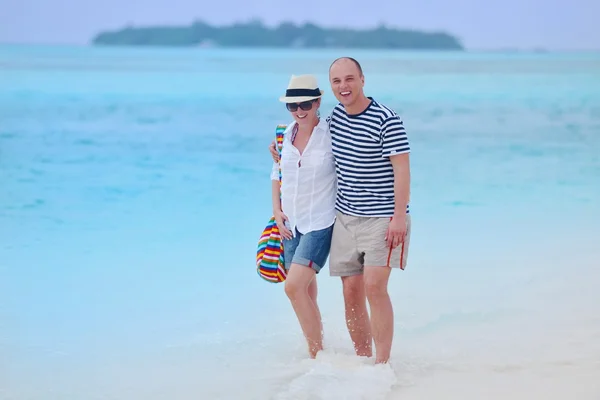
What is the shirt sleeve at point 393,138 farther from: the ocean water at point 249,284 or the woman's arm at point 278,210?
the ocean water at point 249,284

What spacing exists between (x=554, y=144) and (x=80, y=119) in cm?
918

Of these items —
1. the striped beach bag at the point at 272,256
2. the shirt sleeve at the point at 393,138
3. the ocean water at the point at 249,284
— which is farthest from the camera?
the ocean water at the point at 249,284

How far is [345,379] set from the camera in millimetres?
4031

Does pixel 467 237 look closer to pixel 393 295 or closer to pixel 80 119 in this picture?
pixel 393 295

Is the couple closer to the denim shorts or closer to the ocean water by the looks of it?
the denim shorts

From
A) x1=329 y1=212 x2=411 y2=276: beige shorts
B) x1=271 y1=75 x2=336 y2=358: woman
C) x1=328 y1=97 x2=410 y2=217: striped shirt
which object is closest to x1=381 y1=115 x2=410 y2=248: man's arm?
x1=328 y1=97 x2=410 y2=217: striped shirt

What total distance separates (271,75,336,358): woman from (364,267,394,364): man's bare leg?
26 centimetres

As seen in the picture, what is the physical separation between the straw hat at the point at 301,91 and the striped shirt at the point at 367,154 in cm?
13

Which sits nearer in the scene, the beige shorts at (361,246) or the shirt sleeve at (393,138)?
the shirt sleeve at (393,138)

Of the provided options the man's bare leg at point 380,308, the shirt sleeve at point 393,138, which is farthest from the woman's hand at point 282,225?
the shirt sleeve at point 393,138

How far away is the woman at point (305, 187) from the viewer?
390 centimetres

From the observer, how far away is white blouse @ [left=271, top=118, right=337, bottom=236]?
3908mm

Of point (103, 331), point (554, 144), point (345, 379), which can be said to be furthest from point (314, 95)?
point (554, 144)

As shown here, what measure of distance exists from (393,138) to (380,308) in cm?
72
